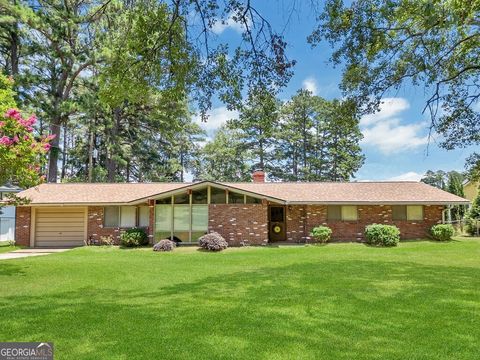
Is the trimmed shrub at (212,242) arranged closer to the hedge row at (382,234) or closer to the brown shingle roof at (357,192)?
the brown shingle roof at (357,192)

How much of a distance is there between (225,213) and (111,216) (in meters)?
6.62

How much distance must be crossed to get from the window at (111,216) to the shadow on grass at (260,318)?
11298 mm

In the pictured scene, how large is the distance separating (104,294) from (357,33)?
7.87 meters

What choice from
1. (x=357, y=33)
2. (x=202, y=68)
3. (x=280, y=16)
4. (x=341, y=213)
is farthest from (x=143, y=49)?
(x=341, y=213)

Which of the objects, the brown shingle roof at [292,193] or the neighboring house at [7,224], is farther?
the neighboring house at [7,224]

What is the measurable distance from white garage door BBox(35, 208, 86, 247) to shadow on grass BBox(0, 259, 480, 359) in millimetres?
12564

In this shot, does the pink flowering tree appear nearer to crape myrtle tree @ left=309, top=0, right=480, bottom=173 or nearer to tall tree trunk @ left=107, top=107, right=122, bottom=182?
crape myrtle tree @ left=309, top=0, right=480, bottom=173

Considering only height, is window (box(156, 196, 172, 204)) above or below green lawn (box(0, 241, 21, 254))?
above

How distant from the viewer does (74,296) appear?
26.8 feet

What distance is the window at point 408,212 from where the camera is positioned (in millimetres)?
20406

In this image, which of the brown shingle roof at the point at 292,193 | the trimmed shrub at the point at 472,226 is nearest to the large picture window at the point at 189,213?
the brown shingle roof at the point at 292,193

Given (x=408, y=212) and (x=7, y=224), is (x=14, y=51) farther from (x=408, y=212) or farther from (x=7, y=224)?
(x=408, y=212)

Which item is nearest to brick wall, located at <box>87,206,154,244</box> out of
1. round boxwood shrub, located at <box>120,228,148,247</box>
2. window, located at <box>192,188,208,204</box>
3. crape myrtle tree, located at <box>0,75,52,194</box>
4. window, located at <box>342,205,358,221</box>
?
round boxwood shrub, located at <box>120,228,148,247</box>

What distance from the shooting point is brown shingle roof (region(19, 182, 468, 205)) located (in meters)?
19.8
